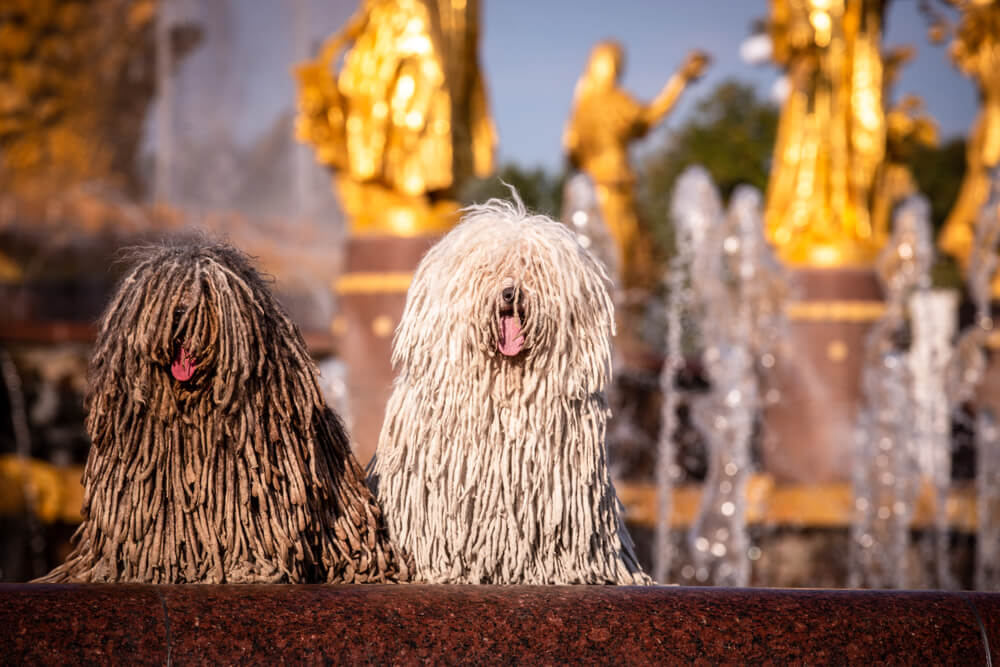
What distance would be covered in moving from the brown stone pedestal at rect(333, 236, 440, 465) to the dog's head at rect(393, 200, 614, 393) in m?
6.21

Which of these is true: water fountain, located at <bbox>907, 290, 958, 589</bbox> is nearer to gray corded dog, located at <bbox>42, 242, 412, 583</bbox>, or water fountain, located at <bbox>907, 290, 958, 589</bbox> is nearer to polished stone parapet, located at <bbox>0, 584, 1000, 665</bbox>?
polished stone parapet, located at <bbox>0, 584, 1000, 665</bbox>

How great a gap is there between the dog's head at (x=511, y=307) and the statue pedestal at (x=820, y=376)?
7128 mm

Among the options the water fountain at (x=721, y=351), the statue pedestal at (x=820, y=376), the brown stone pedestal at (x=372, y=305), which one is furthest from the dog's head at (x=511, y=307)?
the statue pedestal at (x=820, y=376)

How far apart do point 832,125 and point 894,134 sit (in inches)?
31.8

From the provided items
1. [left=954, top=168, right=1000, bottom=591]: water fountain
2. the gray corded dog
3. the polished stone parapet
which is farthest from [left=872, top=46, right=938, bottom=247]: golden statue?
the gray corded dog

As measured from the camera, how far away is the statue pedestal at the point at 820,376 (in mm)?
10148

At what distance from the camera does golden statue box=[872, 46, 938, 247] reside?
10.6 meters

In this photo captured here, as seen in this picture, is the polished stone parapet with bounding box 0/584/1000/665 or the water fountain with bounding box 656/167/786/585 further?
the water fountain with bounding box 656/167/786/585

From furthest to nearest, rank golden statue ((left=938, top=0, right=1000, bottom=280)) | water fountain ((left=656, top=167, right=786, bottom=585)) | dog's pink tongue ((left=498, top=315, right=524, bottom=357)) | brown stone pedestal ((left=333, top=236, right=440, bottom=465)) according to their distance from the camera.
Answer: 1. golden statue ((left=938, top=0, right=1000, bottom=280))
2. brown stone pedestal ((left=333, top=236, right=440, bottom=465))
3. water fountain ((left=656, top=167, right=786, bottom=585))
4. dog's pink tongue ((left=498, top=315, right=524, bottom=357))

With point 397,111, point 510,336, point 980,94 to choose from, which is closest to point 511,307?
point 510,336

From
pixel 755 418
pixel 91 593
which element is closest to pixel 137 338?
pixel 91 593

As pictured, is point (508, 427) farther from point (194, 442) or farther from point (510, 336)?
point (194, 442)

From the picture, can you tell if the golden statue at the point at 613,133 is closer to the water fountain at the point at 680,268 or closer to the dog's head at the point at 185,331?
the water fountain at the point at 680,268

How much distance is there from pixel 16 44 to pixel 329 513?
15.6m
